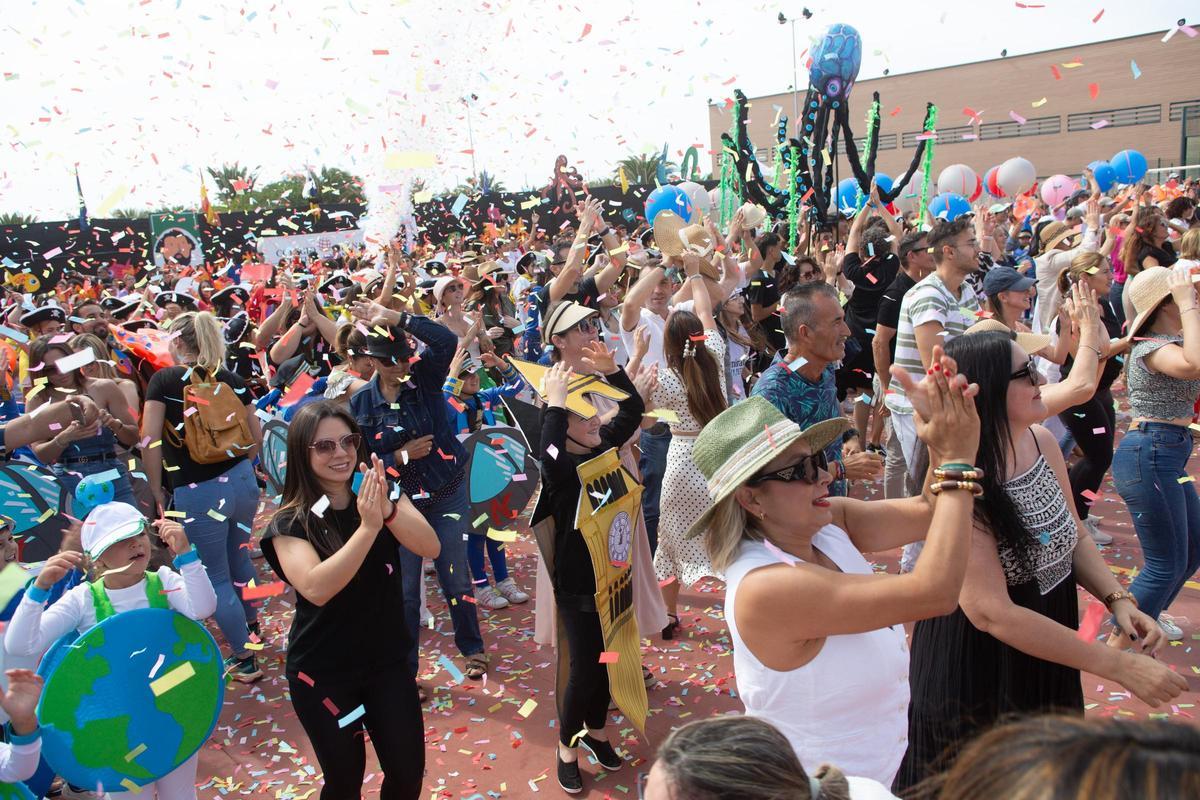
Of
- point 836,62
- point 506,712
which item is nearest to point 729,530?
point 506,712

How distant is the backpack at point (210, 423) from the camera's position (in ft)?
16.9

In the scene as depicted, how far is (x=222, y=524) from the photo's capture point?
207 inches

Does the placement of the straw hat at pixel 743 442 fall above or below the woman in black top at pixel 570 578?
above

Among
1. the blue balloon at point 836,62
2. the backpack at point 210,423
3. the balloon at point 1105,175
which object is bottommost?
the backpack at point 210,423

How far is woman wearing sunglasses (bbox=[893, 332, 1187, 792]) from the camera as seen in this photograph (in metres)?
2.48

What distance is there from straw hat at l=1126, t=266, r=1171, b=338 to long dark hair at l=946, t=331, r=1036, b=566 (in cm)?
214

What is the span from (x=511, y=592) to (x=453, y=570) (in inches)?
45.1

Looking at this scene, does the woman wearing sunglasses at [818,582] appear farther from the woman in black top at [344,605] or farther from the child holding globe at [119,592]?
the child holding globe at [119,592]

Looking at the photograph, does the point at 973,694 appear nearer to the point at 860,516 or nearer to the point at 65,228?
the point at 860,516

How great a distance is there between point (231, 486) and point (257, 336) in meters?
3.10

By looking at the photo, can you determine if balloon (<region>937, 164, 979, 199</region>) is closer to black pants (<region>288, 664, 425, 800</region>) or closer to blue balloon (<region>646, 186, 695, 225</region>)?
blue balloon (<region>646, 186, 695, 225</region>)

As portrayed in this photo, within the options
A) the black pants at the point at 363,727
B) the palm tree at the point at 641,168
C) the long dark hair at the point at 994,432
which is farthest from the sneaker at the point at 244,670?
the palm tree at the point at 641,168

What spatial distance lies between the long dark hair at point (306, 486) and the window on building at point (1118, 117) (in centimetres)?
4090

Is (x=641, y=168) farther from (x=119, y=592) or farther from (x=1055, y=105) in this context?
(x=119, y=592)
